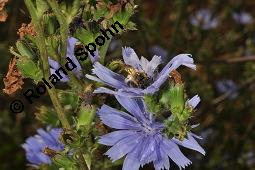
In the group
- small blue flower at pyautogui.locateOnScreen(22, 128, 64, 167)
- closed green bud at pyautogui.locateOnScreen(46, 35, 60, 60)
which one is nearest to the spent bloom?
closed green bud at pyautogui.locateOnScreen(46, 35, 60, 60)

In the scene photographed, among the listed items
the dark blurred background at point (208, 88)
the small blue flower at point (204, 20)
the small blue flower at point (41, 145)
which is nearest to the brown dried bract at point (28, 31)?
the small blue flower at point (41, 145)

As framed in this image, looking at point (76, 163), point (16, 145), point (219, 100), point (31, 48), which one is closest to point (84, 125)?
point (76, 163)

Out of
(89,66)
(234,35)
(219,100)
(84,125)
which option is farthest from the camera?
(234,35)

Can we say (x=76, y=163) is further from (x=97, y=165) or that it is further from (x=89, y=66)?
(x=89, y=66)

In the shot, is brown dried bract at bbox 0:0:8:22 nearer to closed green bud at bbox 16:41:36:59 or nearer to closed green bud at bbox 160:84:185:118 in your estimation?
closed green bud at bbox 16:41:36:59

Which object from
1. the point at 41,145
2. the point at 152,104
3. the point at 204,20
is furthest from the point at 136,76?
the point at 204,20
